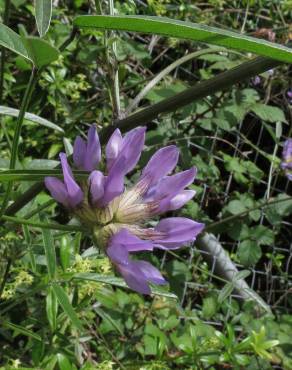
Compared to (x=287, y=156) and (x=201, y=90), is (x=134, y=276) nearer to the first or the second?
(x=201, y=90)

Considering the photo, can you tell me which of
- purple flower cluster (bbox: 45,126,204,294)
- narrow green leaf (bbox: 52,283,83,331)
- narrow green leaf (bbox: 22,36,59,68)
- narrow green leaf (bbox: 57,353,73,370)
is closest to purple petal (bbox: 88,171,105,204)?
purple flower cluster (bbox: 45,126,204,294)

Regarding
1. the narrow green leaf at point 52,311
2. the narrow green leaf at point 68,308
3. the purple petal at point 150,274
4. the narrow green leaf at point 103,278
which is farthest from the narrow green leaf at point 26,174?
the narrow green leaf at point 52,311

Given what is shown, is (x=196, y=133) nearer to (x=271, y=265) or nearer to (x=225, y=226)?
(x=225, y=226)

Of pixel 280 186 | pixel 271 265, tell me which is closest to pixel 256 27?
pixel 280 186

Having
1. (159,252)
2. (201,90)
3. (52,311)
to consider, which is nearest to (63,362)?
(52,311)

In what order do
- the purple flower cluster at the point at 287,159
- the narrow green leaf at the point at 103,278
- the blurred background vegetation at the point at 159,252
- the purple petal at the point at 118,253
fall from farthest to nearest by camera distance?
the purple flower cluster at the point at 287,159, the blurred background vegetation at the point at 159,252, the narrow green leaf at the point at 103,278, the purple petal at the point at 118,253

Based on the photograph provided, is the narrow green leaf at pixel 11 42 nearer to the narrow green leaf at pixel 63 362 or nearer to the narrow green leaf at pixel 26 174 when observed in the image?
the narrow green leaf at pixel 26 174
